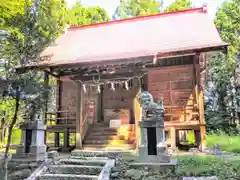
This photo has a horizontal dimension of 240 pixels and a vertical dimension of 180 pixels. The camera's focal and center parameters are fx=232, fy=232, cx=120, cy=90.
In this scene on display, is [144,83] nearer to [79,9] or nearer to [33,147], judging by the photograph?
[33,147]

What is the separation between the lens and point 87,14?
76.9ft

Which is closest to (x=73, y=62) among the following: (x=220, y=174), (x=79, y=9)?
(x=220, y=174)

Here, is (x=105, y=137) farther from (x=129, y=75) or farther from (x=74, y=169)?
(x=74, y=169)

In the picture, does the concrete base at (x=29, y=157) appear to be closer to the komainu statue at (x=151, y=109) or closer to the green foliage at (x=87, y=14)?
the komainu statue at (x=151, y=109)

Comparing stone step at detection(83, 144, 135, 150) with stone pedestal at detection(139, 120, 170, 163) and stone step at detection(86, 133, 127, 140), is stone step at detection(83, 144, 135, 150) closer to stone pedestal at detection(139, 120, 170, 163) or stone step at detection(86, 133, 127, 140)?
stone step at detection(86, 133, 127, 140)

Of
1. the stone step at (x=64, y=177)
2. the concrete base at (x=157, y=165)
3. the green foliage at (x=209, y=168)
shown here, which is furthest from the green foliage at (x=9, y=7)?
the green foliage at (x=209, y=168)

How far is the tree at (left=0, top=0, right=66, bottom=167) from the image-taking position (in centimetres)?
680

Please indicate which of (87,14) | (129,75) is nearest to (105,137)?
(129,75)

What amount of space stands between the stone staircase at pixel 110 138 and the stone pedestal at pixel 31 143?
1904 mm

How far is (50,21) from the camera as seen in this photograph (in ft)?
37.0

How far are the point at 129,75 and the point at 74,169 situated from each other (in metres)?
4.24

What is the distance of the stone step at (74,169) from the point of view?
6.83 metres

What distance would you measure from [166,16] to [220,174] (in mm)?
9954

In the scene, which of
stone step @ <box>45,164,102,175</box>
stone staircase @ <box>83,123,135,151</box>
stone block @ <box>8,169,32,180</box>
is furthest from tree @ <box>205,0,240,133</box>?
stone block @ <box>8,169,32,180</box>
